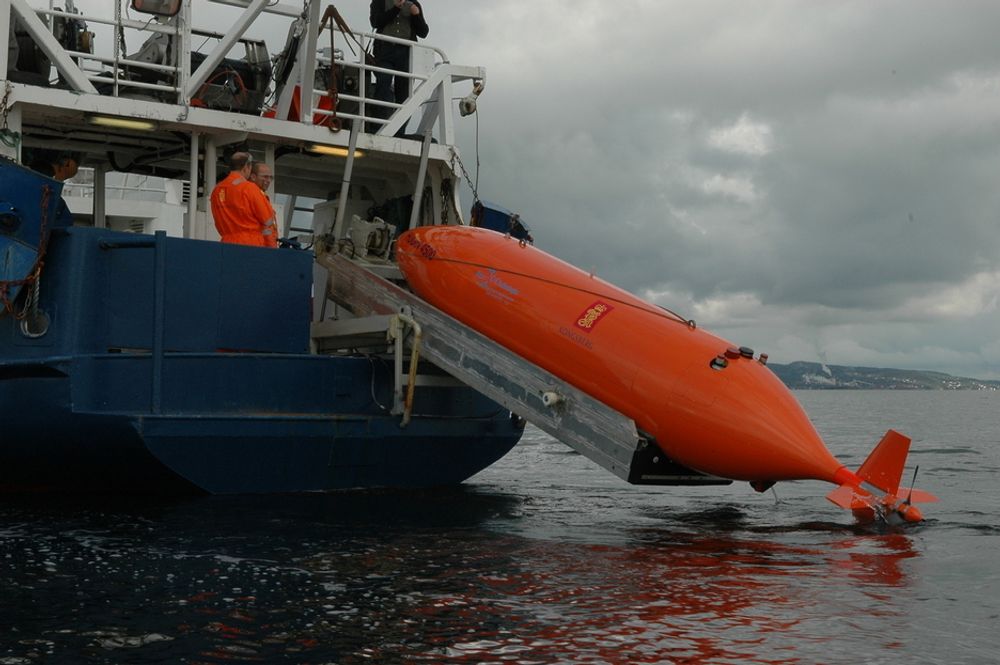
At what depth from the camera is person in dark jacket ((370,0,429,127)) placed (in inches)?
527

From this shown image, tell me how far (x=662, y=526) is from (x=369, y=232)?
4.21 metres

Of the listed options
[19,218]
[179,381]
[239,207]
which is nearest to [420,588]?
[179,381]

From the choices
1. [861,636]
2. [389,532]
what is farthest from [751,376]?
[861,636]

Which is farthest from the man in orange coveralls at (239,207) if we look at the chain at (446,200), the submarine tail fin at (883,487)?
the submarine tail fin at (883,487)

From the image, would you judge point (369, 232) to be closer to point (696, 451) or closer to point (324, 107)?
point (324, 107)

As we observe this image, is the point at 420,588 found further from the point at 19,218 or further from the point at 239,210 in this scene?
the point at 239,210

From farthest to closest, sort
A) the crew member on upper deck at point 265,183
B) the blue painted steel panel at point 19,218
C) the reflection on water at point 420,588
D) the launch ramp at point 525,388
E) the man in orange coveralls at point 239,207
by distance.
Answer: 1. the crew member on upper deck at point 265,183
2. the man in orange coveralls at point 239,207
3. the blue painted steel panel at point 19,218
4. the launch ramp at point 525,388
5. the reflection on water at point 420,588

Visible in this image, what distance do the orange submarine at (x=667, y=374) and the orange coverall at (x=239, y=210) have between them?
1.77m

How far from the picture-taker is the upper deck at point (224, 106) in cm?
1127

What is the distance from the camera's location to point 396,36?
44.7 ft

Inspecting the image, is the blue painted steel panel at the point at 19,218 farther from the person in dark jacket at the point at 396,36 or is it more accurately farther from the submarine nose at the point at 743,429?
the submarine nose at the point at 743,429

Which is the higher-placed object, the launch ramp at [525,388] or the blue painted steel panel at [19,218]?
the blue painted steel panel at [19,218]

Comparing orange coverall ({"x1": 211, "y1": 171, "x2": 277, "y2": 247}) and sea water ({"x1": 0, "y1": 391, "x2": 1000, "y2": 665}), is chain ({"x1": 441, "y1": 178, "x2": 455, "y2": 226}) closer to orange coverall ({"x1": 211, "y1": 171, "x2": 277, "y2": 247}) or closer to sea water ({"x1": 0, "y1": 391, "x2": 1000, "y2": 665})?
orange coverall ({"x1": 211, "y1": 171, "x2": 277, "y2": 247})

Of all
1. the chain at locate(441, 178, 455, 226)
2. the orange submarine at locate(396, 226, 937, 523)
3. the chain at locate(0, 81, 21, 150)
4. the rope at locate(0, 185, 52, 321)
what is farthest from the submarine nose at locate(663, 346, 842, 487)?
the chain at locate(0, 81, 21, 150)
